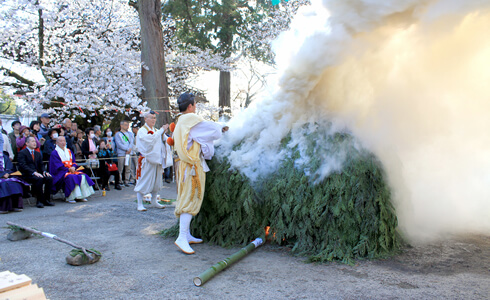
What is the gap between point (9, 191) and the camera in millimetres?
6887

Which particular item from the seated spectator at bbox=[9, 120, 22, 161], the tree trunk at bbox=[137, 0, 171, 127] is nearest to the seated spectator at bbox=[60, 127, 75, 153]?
the seated spectator at bbox=[9, 120, 22, 161]

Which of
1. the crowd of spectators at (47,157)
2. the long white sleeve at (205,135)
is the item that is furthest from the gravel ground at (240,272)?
the crowd of spectators at (47,157)

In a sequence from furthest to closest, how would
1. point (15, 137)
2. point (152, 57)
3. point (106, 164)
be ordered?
1. point (152, 57)
2. point (106, 164)
3. point (15, 137)

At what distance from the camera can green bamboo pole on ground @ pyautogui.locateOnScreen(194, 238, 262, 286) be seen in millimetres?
3219

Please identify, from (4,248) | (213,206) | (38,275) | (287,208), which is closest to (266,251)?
(287,208)

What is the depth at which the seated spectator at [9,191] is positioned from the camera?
6.85 m

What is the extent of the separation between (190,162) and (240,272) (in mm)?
1432

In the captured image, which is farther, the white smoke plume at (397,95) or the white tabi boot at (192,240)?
the white tabi boot at (192,240)

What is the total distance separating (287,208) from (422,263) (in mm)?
1463

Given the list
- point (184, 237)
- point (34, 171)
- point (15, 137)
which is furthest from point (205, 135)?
point (15, 137)

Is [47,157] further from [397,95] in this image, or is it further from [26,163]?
[397,95]

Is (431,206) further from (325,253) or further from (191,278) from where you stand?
(191,278)

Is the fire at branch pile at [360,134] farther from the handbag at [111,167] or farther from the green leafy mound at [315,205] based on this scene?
the handbag at [111,167]

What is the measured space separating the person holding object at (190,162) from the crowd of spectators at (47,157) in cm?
444
